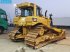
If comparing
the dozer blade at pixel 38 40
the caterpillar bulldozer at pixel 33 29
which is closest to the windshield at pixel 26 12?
the caterpillar bulldozer at pixel 33 29

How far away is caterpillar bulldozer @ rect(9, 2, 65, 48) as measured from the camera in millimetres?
10938

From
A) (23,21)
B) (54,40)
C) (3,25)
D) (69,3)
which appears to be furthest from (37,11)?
(69,3)

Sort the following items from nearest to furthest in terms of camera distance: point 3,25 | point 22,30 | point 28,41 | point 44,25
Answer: point 28,41, point 44,25, point 22,30, point 3,25

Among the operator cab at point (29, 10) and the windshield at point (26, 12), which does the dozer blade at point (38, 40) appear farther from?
the windshield at point (26, 12)

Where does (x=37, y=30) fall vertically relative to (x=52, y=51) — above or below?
above

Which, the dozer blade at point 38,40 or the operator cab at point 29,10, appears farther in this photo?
the operator cab at point 29,10

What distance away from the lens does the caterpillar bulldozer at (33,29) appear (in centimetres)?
1094

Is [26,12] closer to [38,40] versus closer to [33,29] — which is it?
[33,29]

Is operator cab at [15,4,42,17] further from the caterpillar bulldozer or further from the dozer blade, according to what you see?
the dozer blade

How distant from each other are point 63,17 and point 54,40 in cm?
722

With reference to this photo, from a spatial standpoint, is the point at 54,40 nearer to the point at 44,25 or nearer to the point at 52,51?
the point at 44,25

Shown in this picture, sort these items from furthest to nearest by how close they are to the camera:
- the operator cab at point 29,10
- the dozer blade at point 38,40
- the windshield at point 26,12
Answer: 1. the windshield at point 26,12
2. the operator cab at point 29,10
3. the dozer blade at point 38,40

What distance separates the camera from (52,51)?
9.79m

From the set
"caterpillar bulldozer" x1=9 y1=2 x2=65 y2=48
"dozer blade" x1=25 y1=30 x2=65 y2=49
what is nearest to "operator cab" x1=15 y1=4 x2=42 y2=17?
"caterpillar bulldozer" x1=9 y1=2 x2=65 y2=48
